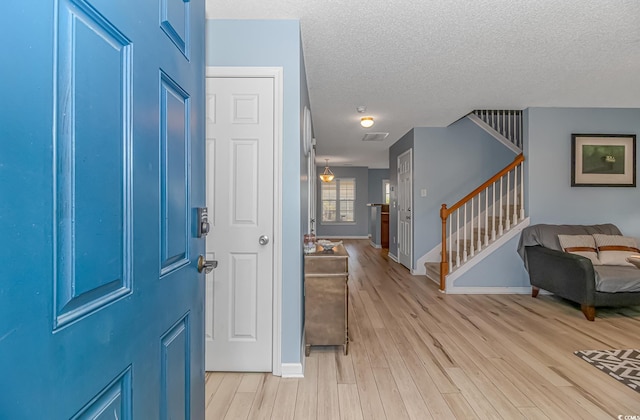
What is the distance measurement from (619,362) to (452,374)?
1.30m

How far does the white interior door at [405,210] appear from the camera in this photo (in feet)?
18.7

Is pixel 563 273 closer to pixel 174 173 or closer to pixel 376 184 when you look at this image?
pixel 174 173

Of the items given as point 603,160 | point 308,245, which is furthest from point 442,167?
A: point 308,245

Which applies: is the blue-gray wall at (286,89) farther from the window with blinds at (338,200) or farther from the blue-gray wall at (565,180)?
the window with blinds at (338,200)

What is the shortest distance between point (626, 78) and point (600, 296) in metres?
2.23

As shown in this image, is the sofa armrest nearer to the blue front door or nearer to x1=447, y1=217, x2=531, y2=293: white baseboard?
x1=447, y1=217, x2=531, y2=293: white baseboard

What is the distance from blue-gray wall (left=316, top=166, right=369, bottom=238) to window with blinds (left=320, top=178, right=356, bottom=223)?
0.44 feet

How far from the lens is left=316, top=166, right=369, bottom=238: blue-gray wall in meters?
11.1

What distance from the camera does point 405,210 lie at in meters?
6.01

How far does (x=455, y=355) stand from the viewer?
8.27ft

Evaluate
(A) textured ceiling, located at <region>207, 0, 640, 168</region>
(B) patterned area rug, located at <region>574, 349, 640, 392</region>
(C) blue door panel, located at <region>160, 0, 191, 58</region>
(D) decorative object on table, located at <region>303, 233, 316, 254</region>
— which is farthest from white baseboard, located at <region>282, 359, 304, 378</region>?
(A) textured ceiling, located at <region>207, 0, 640, 168</region>

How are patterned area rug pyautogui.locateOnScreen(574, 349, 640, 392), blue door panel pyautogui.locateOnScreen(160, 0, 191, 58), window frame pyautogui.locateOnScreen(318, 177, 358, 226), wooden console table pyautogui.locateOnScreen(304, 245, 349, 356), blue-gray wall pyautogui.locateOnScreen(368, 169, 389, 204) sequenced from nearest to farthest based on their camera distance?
blue door panel pyautogui.locateOnScreen(160, 0, 191, 58)
patterned area rug pyautogui.locateOnScreen(574, 349, 640, 392)
wooden console table pyautogui.locateOnScreen(304, 245, 349, 356)
window frame pyautogui.locateOnScreen(318, 177, 358, 226)
blue-gray wall pyautogui.locateOnScreen(368, 169, 389, 204)

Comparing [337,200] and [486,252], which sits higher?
[337,200]

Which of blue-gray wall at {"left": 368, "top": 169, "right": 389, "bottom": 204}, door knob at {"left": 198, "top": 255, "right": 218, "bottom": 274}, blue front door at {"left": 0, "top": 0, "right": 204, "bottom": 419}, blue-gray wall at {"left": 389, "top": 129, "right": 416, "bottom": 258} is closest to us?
blue front door at {"left": 0, "top": 0, "right": 204, "bottom": 419}
